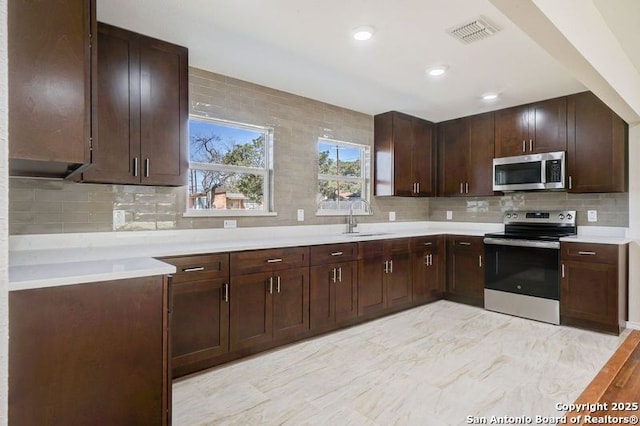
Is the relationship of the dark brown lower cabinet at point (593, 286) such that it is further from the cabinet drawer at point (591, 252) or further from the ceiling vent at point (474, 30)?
the ceiling vent at point (474, 30)

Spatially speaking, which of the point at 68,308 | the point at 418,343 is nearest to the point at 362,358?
the point at 418,343

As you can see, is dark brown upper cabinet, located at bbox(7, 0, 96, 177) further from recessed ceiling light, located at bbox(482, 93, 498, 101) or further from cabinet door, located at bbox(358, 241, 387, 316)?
recessed ceiling light, located at bbox(482, 93, 498, 101)

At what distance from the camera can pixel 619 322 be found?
131 inches

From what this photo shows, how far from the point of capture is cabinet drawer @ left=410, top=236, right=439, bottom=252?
13.9 feet

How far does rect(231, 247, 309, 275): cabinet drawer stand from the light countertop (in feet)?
0.18

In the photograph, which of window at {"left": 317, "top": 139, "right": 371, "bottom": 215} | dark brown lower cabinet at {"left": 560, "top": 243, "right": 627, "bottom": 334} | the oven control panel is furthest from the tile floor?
window at {"left": 317, "top": 139, "right": 371, "bottom": 215}

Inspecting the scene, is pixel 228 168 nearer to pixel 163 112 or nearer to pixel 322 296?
pixel 163 112

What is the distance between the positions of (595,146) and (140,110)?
4250 millimetres

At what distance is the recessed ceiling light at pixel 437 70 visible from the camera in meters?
3.02

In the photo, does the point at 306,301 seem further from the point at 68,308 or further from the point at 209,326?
the point at 68,308

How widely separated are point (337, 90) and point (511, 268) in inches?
108

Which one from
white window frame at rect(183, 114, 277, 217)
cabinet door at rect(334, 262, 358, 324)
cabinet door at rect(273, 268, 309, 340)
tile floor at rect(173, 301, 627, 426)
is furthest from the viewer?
cabinet door at rect(334, 262, 358, 324)

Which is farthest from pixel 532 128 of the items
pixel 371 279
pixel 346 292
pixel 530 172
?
pixel 346 292

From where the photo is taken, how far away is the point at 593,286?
11.2 feet
